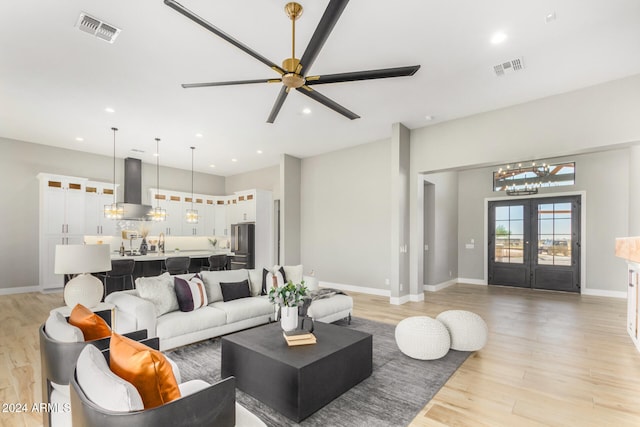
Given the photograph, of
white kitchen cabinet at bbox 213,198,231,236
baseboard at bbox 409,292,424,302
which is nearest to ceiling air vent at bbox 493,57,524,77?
baseboard at bbox 409,292,424,302

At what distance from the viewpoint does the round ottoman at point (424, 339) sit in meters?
3.25

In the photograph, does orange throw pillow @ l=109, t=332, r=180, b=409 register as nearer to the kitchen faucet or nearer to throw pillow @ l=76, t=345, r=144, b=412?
throw pillow @ l=76, t=345, r=144, b=412

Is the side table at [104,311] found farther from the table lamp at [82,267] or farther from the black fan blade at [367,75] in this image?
the black fan blade at [367,75]

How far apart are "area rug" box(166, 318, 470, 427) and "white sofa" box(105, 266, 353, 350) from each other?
0.21 meters

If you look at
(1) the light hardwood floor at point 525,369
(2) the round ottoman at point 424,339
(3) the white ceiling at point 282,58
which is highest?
(3) the white ceiling at point 282,58

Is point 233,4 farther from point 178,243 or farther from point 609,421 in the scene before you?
point 178,243

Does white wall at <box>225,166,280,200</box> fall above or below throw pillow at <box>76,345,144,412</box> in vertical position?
above

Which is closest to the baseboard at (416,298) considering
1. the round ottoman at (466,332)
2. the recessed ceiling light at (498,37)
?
the round ottoman at (466,332)

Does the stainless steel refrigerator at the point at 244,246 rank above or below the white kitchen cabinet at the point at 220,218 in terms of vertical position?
below

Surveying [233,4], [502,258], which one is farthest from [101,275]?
[502,258]

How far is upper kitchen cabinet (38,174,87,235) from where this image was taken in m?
6.93

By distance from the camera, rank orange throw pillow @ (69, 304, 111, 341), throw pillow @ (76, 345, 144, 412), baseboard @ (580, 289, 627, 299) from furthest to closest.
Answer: baseboard @ (580, 289, 627, 299) → orange throw pillow @ (69, 304, 111, 341) → throw pillow @ (76, 345, 144, 412)

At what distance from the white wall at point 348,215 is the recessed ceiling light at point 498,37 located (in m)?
3.50

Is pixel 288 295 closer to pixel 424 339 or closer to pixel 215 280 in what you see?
pixel 424 339
